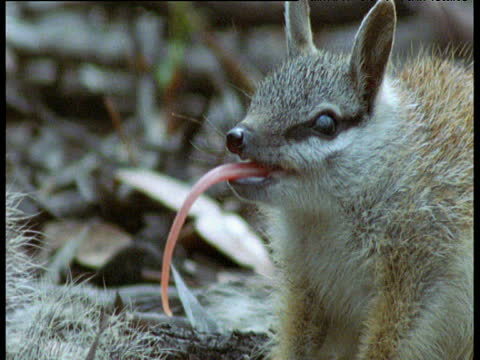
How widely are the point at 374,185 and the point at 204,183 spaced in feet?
1.87

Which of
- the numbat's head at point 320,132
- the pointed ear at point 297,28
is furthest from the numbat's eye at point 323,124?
the pointed ear at point 297,28

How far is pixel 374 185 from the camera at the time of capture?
2.69 metres

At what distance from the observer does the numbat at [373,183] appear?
2584 millimetres

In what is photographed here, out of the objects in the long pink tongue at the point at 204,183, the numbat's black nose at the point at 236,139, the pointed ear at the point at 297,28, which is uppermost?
the pointed ear at the point at 297,28

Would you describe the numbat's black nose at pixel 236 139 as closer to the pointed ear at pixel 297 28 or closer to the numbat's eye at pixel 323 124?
the numbat's eye at pixel 323 124

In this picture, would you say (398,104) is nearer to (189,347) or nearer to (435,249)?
(435,249)

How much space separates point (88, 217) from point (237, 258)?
0.98 m

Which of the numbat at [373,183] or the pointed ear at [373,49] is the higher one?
the pointed ear at [373,49]

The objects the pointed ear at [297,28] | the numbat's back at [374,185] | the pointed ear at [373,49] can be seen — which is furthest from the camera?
the pointed ear at [297,28]

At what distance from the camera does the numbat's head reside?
2604mm

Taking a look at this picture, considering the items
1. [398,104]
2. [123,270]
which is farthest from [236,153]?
[123,270]

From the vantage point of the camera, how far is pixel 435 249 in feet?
8.45

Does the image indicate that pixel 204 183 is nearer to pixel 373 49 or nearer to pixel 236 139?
pixel 236 139

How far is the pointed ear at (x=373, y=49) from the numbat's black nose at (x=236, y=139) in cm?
42
